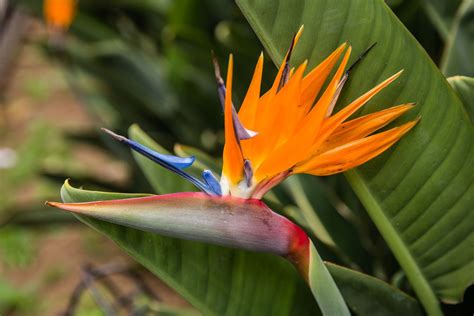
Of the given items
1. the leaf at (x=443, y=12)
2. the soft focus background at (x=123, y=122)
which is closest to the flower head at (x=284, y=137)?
the soft focus background at (x=123, y=122)

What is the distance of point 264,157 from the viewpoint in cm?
64

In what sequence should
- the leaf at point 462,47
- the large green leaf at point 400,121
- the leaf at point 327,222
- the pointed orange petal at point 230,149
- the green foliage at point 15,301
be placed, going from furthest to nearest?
the green foliage at point 15,301, the leaf at point 327,222, the leaf at point 462,47, the large green leaf at point 400,121, the pointed orange petal at point 230,149

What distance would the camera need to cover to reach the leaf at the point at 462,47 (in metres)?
0.94

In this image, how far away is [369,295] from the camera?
80 cm

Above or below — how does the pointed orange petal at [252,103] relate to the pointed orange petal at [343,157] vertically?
above

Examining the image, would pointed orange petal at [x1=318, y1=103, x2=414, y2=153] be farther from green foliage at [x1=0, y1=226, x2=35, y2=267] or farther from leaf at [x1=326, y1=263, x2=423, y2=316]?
green foliage at [x1=0, y1=226, x2=35, y2=267]

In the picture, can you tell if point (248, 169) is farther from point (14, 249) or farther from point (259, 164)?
point (14, 249)

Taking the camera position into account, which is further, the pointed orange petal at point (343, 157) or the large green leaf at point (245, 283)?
the large green leaf at point (245, 283)

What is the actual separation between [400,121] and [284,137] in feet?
0.53

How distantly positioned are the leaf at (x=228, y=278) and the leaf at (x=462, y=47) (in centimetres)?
34

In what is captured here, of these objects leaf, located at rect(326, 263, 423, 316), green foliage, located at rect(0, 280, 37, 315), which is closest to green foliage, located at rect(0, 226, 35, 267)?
green foliage, located at rect(0, 280, 37, 315)

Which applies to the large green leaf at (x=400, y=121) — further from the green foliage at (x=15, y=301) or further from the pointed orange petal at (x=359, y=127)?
the green foliage at (x=15, y=301)

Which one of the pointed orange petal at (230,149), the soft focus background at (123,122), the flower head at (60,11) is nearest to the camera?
the pointed orange petal at (230,149)

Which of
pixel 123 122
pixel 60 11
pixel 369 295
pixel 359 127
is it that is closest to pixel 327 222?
pixel 369 295
